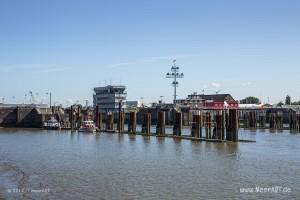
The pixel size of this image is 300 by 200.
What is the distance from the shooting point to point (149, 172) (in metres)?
43.0

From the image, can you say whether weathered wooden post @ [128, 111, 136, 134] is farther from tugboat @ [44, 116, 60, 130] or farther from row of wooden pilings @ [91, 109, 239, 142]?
tugboat @ [44, 116, 60, 130]

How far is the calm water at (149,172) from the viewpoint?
33.8 meters

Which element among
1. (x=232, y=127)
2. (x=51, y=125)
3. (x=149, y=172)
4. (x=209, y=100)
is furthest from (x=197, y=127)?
(x=209, y=100)

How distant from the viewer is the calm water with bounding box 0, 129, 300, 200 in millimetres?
33844

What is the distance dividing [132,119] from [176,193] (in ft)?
223

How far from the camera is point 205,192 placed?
34.2m

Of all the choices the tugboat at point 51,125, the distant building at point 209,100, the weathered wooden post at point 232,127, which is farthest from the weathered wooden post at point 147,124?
the distant building at point 209,100

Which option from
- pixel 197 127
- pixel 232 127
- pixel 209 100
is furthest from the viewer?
pixel 209 100

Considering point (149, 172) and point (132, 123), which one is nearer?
point (149, 172)

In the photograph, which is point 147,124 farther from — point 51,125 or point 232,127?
point 51,125

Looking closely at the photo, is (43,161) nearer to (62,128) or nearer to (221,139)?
(221,139)

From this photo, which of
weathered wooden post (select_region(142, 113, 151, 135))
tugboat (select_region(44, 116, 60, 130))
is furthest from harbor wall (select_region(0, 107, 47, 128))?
weathered wooden post (select_region(142, 113, 151, 135))

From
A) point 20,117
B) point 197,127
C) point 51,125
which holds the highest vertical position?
point 20,117

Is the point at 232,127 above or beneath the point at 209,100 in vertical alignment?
beneath
